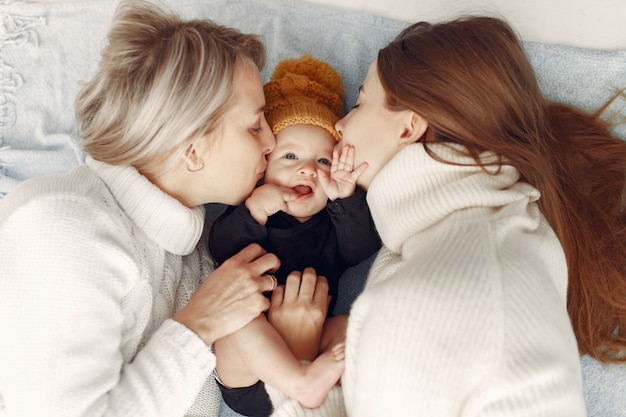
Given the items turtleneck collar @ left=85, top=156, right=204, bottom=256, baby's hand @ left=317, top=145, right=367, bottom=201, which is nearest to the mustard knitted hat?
baby's hand @ left=317, top=145, right=367, bottom=201

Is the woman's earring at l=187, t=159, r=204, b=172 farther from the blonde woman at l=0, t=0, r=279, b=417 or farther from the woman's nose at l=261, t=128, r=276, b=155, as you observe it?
the woman's nose at l=261, t=128, r=276, b=155

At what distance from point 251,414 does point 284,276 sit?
39cm

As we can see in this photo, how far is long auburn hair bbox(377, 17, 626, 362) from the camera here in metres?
1.14

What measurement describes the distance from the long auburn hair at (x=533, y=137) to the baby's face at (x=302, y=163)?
0.24 m

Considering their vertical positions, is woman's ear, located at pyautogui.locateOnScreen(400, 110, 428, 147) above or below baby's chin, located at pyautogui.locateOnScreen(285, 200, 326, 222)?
above

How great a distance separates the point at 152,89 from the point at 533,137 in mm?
837

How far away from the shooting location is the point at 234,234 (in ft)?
4.44

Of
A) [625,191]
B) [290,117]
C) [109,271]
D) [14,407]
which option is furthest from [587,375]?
[14,407]

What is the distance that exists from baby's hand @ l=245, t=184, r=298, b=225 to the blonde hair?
211 millimetres

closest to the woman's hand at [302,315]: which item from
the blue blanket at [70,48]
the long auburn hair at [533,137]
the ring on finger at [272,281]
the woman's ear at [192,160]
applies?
the ring on finger at [272,281]

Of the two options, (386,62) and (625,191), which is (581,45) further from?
(386,62)

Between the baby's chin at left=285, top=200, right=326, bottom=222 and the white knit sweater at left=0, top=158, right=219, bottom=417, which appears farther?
the baby's chin at left=285, top=200, right=326, bottom=222

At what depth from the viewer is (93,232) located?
1095mm

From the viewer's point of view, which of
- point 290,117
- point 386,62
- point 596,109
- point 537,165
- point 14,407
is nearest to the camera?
point 14,407
